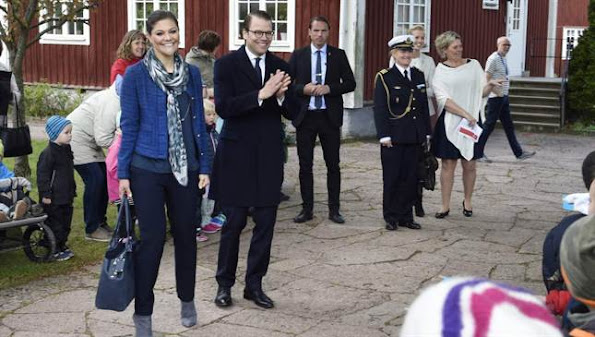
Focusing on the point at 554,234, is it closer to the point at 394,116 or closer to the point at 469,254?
the point at 469,254

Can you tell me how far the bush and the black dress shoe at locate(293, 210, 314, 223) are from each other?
35.5 feet

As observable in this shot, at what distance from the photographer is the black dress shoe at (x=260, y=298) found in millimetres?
5992

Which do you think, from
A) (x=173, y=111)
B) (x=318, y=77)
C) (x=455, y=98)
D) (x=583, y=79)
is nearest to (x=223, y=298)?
(x=173, y=111)

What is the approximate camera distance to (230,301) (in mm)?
6043

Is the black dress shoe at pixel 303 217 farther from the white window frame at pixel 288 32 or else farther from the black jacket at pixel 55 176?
the white window frame at pixel 288 32

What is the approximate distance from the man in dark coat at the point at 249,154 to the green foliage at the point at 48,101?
13.0 meters

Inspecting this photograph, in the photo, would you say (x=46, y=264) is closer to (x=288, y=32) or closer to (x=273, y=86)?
(x=273, y=86)

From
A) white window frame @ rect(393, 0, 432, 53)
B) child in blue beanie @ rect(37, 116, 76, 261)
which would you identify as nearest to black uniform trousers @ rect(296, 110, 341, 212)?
child in blue beanie @ rect(37, 116, 76, 261)

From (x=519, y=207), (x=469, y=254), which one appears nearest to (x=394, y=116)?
(x=469, y=254)

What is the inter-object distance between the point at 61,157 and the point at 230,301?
210cm

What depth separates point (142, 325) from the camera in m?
5.31

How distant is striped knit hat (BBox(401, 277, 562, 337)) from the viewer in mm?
1503

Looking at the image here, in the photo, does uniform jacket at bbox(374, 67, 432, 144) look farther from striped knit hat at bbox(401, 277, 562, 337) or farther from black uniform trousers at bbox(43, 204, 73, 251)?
striped knit hat at bbox(401, 277, 562, 337)

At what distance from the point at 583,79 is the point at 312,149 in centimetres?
1106
